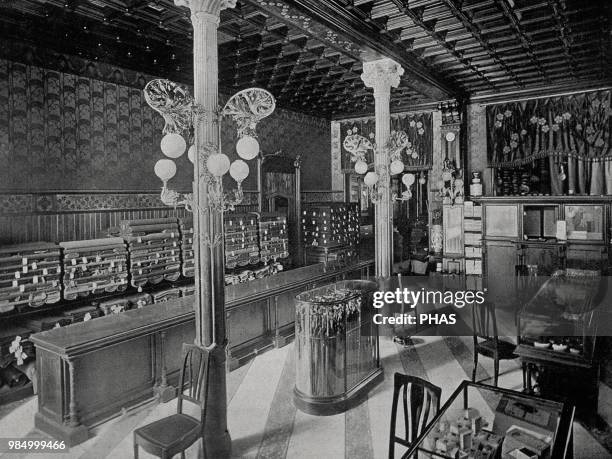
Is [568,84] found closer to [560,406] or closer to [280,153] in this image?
[280,153]

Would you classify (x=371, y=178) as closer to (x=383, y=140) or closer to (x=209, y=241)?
(x=383, y=140)

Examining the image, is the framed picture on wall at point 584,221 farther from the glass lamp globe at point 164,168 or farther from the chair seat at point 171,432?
the chair seat at point 171,432

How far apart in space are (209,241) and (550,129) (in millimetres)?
8395

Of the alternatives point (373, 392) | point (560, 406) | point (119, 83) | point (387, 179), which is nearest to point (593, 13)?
point (387, 179)

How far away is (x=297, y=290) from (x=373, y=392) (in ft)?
8.12

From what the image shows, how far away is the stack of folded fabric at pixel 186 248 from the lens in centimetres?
767

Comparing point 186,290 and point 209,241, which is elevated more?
point 209,241

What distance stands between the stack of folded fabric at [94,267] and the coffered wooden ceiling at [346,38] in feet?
9.38

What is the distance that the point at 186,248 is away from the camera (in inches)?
303

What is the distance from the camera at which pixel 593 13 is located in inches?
236

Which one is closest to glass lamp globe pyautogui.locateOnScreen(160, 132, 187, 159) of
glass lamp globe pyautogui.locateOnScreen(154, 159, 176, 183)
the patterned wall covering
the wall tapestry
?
glass lamp globe pyautogui.locateOnScreen(154, 159, 176, 183)

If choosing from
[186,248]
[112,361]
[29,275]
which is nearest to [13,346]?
[29,275]

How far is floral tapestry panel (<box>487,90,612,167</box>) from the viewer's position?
29.7ft

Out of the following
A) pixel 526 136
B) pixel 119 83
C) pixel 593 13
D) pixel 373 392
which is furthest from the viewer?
pixel 526 136
